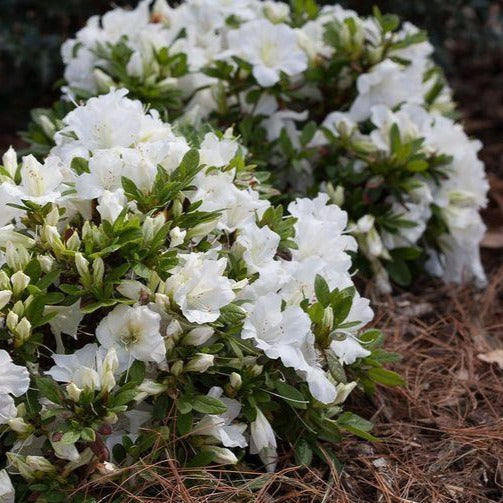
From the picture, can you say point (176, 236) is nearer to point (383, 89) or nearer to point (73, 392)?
point (73, 392)

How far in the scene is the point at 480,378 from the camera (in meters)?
2.38

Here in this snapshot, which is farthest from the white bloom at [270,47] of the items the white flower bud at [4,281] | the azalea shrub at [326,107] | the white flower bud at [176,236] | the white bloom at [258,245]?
the white flower bud at [4,281]

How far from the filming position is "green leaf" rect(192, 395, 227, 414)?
5.65 feet

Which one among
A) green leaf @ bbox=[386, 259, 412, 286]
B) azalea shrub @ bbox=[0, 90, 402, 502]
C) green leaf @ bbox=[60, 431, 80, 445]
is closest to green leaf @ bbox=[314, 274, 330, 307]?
azalea shrub @ bbox=[0, 90, 402, 502]

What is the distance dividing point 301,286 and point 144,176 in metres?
0.42

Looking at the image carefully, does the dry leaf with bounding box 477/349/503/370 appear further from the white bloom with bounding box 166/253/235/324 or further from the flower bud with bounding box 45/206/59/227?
the flower bud with bounding box 45/206/59/227

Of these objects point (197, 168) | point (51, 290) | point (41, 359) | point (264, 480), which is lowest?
point (264, 480)

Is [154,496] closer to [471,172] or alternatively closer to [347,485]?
[347,485]

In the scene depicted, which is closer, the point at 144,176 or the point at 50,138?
the point at 144,176

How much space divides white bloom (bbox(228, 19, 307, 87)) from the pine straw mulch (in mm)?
740

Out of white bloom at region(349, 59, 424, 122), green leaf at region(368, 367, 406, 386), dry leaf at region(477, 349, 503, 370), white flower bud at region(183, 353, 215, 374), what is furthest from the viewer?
white bloom at region(349, 59, 424, 122)

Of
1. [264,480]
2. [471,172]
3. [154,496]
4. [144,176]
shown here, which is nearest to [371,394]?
[264,480]

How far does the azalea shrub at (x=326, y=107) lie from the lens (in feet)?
8.52

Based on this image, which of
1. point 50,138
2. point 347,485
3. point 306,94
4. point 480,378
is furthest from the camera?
point 306,94
